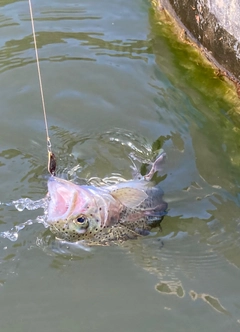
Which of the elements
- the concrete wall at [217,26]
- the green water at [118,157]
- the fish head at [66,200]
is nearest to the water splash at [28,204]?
the green water at [118,157]

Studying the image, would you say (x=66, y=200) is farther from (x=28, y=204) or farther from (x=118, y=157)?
(x=118, y=157)

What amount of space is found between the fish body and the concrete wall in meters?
2.33

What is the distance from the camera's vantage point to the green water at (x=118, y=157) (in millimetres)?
3650

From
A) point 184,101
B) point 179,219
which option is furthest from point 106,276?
point 184,101

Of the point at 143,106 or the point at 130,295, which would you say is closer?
the point at 130,295

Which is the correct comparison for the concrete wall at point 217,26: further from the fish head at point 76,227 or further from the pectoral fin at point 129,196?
the fish head at point 76,227

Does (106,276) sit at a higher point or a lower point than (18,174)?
lower

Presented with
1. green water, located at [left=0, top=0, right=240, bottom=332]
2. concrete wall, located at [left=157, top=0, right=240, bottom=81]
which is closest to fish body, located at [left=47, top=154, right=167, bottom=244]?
green water, located at [left=0, top=0, right=240, bottom=332]

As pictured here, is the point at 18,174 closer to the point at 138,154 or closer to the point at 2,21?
the point at 138,154

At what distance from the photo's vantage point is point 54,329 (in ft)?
11.5

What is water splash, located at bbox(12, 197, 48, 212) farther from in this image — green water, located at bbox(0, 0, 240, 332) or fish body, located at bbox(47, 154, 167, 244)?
fish body, located at bbox(47, 154, 167, 244)

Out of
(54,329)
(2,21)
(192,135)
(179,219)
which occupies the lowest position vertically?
(54,329)

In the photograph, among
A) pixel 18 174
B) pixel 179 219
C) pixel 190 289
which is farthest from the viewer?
pixel 18 174

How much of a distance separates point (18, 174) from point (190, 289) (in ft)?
6.69
